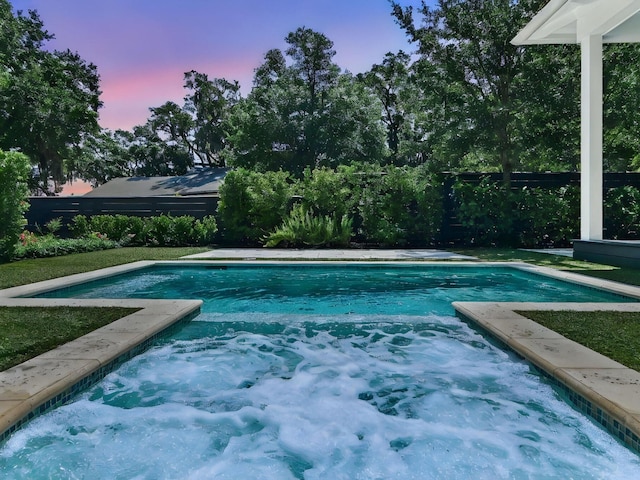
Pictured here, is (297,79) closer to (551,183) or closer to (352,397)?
(551,183)

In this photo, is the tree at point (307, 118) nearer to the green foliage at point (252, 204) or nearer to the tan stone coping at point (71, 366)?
the green foliage at point (252, 204)

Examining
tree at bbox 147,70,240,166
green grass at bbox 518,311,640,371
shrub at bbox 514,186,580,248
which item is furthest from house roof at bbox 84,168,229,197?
green grass at bbox 518,311,640,371

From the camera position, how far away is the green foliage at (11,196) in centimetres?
879

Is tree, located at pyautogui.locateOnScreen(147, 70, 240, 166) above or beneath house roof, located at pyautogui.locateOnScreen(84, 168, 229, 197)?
above

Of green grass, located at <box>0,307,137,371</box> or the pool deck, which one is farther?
green grass, located at <box>0,307,137,371</box>

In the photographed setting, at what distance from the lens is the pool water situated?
7.69ft

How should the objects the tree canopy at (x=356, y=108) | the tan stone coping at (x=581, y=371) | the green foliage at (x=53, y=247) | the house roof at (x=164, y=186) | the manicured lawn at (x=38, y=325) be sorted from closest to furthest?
the tan stone coping at (x=581, y=371), the manicured lawn at (x=38, y=325), the green foliage at (x=53, y=247), the tree canopy at (x=356, y=108), the house roof at (x=164, y=186)

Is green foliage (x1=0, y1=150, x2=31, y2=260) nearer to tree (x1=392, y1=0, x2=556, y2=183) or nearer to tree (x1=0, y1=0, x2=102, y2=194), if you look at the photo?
tree (x1=392, y1=0, x2=556, y2=183)

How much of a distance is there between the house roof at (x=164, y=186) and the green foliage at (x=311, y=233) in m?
13.5

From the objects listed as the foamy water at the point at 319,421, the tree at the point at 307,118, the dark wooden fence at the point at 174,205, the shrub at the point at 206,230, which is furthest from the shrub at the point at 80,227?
Answer: the tree at the point at 307,118

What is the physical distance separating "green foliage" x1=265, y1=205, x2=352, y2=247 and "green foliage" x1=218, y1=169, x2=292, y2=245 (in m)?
0.58

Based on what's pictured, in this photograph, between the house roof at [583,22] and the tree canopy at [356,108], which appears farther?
the tree canopy at [356,108]

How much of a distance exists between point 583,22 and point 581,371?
8.79 meters

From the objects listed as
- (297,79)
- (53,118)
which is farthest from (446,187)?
(53,118)
